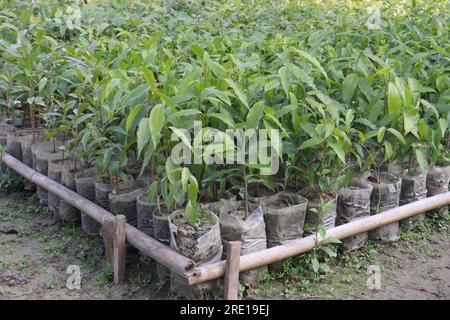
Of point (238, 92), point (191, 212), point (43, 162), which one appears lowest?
point (43, 162)

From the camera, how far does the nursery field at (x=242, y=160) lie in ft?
7.56

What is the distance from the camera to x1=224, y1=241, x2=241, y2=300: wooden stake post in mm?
2117

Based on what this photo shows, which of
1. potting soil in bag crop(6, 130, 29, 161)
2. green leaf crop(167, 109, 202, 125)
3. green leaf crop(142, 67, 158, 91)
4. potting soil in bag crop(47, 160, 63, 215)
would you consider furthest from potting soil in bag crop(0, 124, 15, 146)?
green leaf crop(167, 109, 202, 125)

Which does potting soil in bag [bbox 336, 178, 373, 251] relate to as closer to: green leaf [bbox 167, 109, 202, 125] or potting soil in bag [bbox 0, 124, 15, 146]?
green leaf [bbox 167, 109, 202, 125]

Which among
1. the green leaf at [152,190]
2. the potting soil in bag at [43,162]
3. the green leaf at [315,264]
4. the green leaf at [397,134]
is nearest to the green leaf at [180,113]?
the green leaf at [152,190]

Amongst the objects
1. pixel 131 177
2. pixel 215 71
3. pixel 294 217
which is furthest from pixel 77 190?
pixel 294 217

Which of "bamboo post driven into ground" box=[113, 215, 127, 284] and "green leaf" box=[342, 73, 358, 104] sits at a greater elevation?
"green leaf" box=[342, 73, 358, 104]

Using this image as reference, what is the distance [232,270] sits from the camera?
215 centimetres

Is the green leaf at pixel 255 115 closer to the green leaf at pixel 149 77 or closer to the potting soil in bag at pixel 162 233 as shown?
the green leaf at pixel 149 77

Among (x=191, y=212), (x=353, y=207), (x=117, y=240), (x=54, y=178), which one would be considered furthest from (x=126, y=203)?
(x=353, y=207)

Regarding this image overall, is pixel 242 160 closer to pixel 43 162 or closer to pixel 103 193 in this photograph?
pixel 103 193

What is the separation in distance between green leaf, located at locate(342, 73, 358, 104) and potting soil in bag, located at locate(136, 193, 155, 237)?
1.06 metres

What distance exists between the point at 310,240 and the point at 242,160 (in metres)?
0.51

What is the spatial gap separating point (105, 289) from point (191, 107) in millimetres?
865
